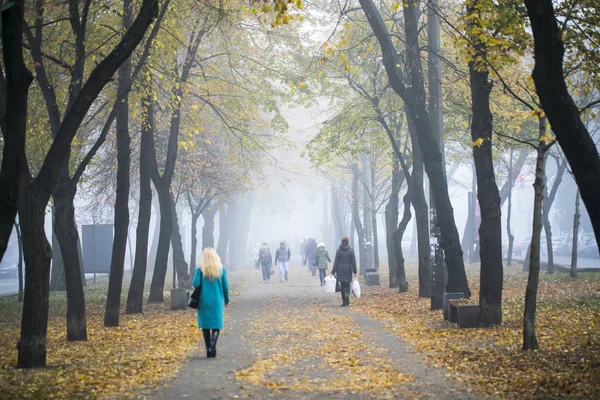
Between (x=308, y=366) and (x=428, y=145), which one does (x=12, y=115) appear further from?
(x=428, y=145)

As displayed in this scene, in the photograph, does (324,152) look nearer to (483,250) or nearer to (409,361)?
(483,250)

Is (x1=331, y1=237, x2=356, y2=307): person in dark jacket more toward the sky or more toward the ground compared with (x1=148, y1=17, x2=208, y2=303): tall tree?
more toward the ground

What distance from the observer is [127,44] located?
10.4m

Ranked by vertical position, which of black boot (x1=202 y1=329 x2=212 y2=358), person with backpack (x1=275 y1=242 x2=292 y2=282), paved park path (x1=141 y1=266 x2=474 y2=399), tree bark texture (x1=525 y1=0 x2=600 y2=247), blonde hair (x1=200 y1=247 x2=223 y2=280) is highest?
tree bark texture (x1=525 y1=0 x2=600 y2=247)

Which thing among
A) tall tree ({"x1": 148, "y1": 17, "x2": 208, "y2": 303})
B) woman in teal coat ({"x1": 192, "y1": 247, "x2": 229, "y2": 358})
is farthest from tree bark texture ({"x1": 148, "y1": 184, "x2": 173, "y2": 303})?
woman in teal coat ({"x1": 192, "y1": 247, "x2": 229, "y2": 358})

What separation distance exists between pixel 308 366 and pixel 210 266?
2399mm

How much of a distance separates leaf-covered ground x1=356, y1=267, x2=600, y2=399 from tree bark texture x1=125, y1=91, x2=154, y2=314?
578 cm

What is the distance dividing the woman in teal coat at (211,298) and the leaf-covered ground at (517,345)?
10.4 feet

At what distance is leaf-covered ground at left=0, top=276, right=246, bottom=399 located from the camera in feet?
30.0

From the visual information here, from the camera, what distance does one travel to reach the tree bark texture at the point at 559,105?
8.71m

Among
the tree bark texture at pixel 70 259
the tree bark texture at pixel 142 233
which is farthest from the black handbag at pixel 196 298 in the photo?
the tree bark texture at pixel 142 233

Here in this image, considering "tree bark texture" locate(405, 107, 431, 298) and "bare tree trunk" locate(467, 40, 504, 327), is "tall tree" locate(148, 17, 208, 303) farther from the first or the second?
"bare tree trunk" locate(467, 40, 504, 327)

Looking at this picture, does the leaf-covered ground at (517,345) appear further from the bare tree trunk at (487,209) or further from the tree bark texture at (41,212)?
the tree bark texture at (41,212)

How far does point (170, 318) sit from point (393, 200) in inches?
536
